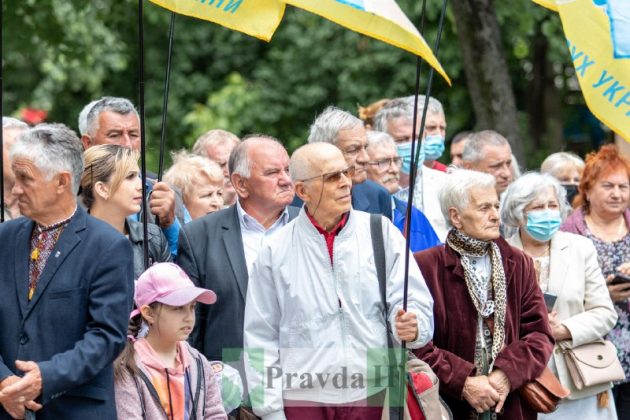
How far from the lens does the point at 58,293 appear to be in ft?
19.4

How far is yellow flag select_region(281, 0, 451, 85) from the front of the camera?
Result: 6.17 metres

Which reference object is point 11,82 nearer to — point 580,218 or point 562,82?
point 562,82

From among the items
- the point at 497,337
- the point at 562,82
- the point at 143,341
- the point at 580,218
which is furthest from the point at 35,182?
Answer: the point at 562,82

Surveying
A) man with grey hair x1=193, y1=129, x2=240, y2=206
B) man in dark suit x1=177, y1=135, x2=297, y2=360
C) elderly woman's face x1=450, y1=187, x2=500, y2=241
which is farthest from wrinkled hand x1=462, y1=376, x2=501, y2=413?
man with grey hair x1=193, y1=129, x2=240, y2=206

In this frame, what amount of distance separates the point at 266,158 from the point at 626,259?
2.67 metres

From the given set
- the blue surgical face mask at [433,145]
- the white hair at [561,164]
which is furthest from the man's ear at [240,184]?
the white hair at [561,164]

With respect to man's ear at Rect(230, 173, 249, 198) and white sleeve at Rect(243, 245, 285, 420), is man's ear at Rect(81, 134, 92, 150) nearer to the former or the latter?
man's ear at Rect(230, 173, 249, 198)

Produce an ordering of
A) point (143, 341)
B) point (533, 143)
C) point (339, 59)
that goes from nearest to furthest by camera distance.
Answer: point (143, 341) < point (339, 59) < point (533, 143)

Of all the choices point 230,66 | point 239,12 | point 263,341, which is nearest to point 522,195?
point 239,12

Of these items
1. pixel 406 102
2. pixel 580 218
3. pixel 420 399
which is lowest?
pixel 420 399

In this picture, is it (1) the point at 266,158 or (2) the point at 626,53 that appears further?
(1) the point at 266,158

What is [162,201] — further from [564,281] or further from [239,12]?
[564,281]

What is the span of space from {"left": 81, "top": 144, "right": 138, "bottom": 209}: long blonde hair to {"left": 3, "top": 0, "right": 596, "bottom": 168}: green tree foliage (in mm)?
8267

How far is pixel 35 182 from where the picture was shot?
601 centimetres
